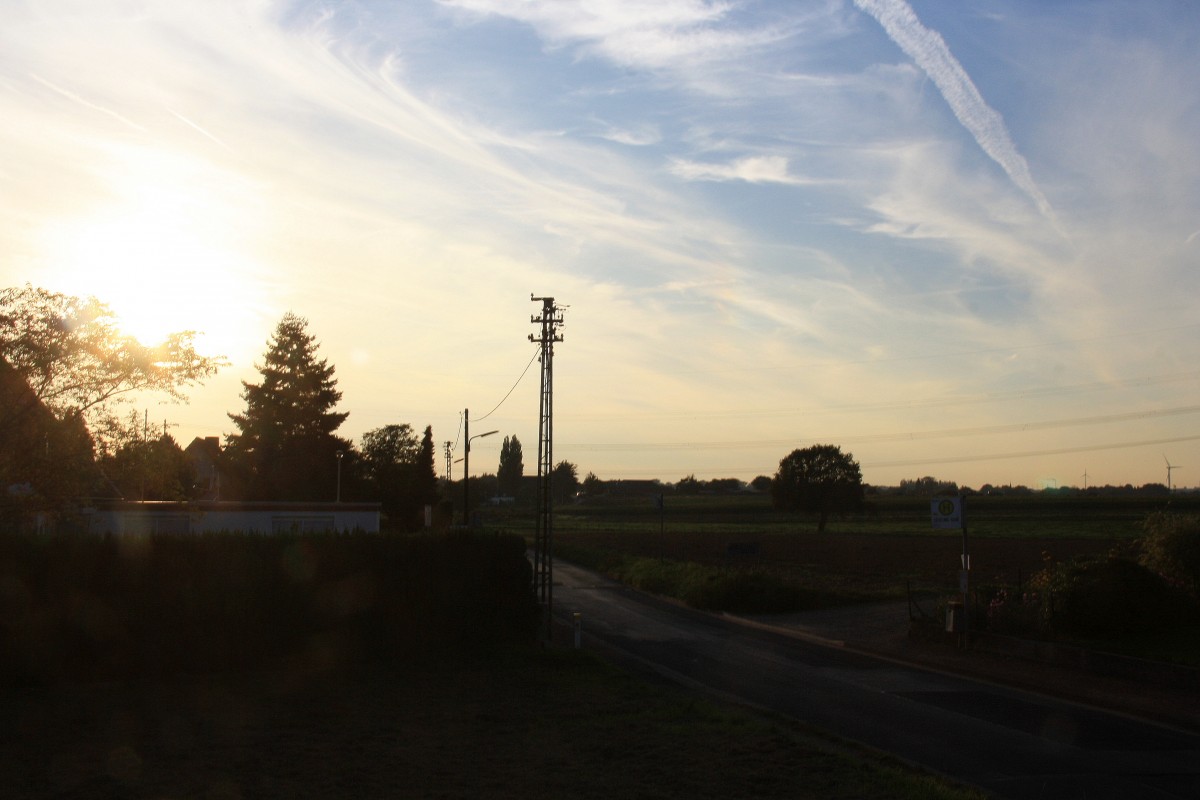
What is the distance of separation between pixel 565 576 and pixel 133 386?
115 feet

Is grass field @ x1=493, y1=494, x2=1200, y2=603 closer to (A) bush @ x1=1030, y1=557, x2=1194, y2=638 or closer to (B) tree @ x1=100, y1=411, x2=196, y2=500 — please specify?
(A) bush @ x1=1030, y1=557, x2=1194, y2=638

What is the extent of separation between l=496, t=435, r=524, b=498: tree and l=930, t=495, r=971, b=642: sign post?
497ft

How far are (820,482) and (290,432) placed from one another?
159ft

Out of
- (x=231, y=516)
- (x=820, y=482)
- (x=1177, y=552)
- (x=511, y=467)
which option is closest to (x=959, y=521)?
(x=1177, y=552)

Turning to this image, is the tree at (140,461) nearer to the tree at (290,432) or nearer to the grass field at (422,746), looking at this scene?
the grass field at (422,746)

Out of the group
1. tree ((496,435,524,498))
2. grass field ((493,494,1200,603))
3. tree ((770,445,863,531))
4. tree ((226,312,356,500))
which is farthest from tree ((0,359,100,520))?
tree ((496,435,524,498))

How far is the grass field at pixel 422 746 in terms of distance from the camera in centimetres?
982

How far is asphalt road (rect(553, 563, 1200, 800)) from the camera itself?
36.4ft

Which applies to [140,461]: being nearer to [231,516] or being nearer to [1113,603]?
[231,516]

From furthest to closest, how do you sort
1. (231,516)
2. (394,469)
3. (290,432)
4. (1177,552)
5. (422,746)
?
(394,469), (290,432), (231,516), (1177,552), (422,746)

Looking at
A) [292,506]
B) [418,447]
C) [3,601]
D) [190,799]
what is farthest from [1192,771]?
[418,447]

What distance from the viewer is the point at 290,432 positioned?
219 ft

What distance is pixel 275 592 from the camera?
2092 centimetres

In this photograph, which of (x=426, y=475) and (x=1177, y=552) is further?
(x=426, y=475)
